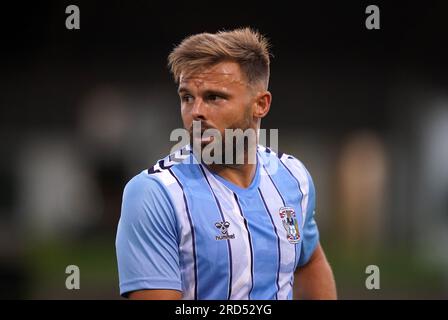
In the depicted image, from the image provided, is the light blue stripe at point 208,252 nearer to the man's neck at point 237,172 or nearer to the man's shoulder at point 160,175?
the man's shoulder at point 160,175

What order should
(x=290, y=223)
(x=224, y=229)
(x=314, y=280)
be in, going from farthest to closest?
(x=314, y=280)
(x=290, y=223)
(x=224, y=229)

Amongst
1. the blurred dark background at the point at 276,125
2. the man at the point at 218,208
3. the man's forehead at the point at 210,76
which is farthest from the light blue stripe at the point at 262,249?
the blurred dark background at the point at 276,125

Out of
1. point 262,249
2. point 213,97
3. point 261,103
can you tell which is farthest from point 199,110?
point 262,249

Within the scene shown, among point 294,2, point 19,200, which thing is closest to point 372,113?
point 294,2

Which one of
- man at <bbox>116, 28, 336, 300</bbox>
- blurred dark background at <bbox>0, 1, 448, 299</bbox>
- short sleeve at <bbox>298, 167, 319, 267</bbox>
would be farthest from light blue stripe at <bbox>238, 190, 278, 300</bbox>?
blurred dark background at <bbox>0, 1, 448, 299</bbox>

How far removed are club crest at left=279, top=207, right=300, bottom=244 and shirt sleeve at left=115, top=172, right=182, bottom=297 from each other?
0.54m

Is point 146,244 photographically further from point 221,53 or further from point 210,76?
point 221,53

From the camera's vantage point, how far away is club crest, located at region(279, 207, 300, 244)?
2.91m

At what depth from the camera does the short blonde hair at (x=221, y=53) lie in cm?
281

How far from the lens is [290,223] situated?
116 inches

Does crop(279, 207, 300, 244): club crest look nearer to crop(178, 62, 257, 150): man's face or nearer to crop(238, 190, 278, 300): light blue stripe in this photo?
crop(238, 190, 278, 300): light blue stripe

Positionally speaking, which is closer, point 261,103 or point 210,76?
point 210,76

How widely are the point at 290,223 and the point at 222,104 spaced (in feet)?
2.02

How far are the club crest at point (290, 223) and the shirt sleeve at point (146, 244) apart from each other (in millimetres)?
544
